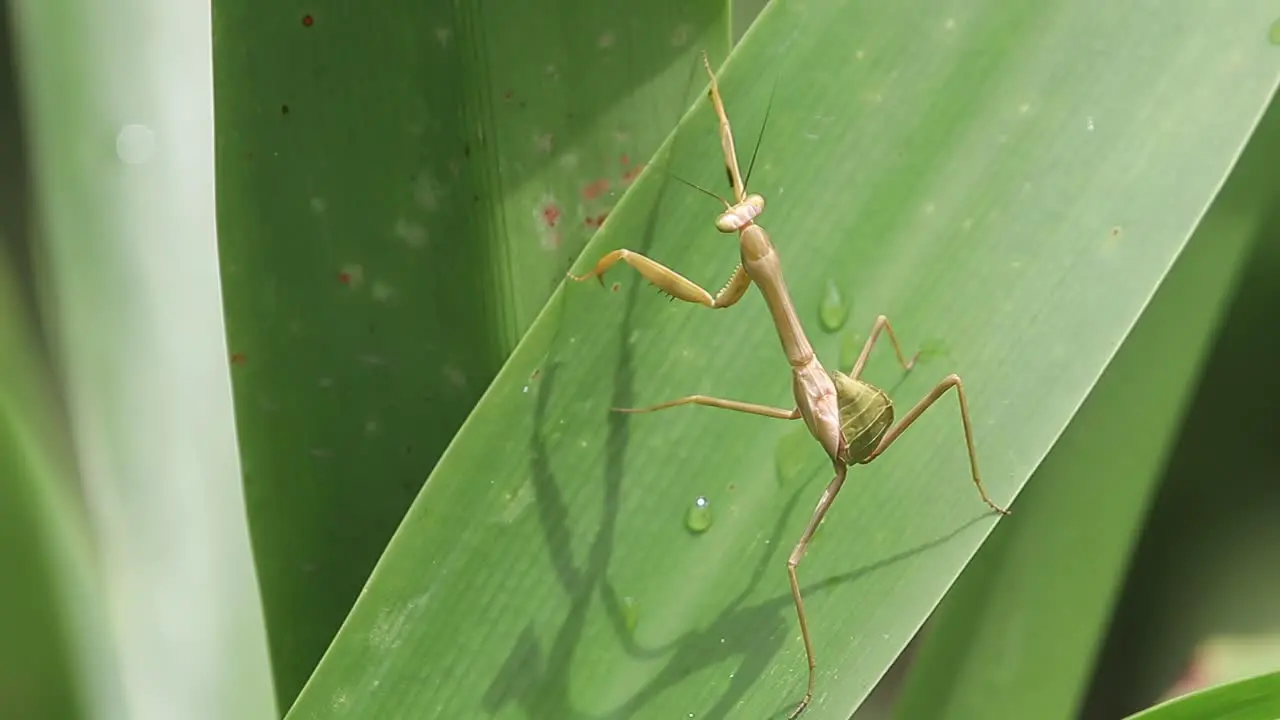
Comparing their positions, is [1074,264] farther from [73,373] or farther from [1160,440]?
[73,373]

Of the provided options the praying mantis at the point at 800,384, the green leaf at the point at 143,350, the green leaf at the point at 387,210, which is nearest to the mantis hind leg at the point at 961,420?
the praying mantis at the point at 800,384

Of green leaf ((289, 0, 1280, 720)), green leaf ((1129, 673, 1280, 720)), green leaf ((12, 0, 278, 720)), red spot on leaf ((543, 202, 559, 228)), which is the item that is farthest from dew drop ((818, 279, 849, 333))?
green leaf ((12, 0, 278, 720))

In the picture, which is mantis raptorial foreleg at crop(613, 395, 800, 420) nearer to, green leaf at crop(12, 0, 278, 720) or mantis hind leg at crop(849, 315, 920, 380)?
mantis hind leg at crop(849, 315, 920, 380)

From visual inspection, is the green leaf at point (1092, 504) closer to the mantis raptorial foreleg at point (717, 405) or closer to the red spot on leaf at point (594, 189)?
the mantis raptorial foreleg at point (717, 405)

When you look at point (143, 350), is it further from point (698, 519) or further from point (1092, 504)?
point (1092, 504)

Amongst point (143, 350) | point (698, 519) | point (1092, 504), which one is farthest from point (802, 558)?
point (143, 350)

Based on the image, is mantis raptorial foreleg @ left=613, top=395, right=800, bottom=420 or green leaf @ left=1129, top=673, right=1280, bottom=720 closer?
green leaf @ left=1129, top=673, right=1280, bottom=720
